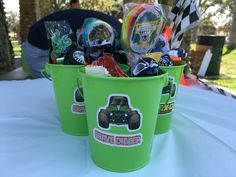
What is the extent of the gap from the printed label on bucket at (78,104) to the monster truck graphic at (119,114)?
4.4 inches

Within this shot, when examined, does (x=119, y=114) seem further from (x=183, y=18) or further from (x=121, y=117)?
(x=183, y=18)

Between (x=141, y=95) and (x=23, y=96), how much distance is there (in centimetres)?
58

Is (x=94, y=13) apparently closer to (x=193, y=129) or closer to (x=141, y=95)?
(x=193, y=129)

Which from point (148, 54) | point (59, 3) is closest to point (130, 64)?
point (148, 54)

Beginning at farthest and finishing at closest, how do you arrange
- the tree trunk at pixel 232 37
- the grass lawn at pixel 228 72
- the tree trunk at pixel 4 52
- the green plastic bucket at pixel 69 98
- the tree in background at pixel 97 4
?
the tree in background at pixel 97 4
the tree trunk at pixel 232 37
the grass lawn at pixel 228 72
the tree trunk at pixel 4 52
the green plastic bucket at pixel 69 98

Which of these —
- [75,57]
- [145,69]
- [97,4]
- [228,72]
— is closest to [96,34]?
[75,57]

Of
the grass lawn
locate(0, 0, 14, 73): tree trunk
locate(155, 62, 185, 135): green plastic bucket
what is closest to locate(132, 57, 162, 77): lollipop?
locate(155, 62, 185, 135): green plastic bucket

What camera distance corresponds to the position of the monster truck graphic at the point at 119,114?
448 mm

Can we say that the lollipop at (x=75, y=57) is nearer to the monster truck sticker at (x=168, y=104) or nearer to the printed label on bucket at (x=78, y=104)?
the printed label on bucket at (x=78, y=104)

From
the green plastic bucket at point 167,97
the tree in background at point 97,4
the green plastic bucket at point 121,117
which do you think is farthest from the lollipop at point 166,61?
the tree in background at point 97,4

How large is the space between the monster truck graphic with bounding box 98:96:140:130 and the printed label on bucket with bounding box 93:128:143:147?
0.02m

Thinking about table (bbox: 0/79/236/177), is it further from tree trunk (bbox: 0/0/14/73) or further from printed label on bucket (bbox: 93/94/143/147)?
tree trunk (bbox: 0/0/14/73)

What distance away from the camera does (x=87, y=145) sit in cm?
58

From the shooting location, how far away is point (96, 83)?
0.45 metres
